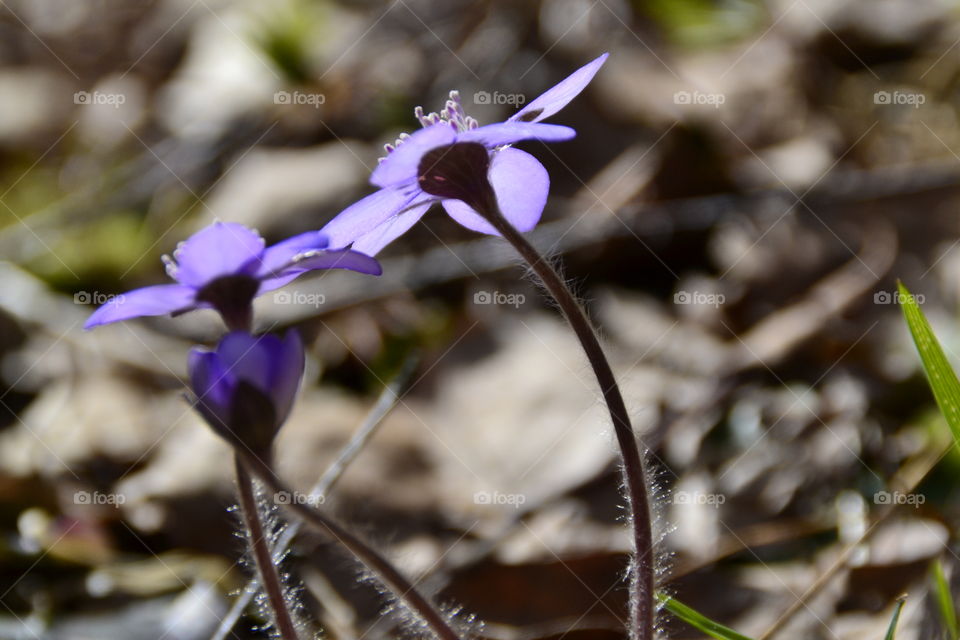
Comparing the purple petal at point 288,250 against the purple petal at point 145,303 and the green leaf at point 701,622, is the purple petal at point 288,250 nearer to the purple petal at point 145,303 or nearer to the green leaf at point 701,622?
the purple petal at point 145,303

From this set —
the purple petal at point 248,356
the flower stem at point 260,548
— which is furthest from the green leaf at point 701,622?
the purple petal at point 248,356

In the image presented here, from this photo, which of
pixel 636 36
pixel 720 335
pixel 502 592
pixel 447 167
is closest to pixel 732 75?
pixel 636 36

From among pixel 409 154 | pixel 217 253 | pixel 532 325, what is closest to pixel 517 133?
pixel 409 154

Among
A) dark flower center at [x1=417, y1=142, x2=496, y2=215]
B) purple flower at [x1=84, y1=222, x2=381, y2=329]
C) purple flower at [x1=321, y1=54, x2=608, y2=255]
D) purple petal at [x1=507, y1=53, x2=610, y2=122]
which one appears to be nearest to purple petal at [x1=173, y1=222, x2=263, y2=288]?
purple flower at [x1=84, y1=222, x2=381, y2=329]

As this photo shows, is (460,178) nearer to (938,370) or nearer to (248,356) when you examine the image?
(248,356)

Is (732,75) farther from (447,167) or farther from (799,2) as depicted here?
(447,167)

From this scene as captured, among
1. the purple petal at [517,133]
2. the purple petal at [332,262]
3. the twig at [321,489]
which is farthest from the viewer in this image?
the twig at [321,489]
